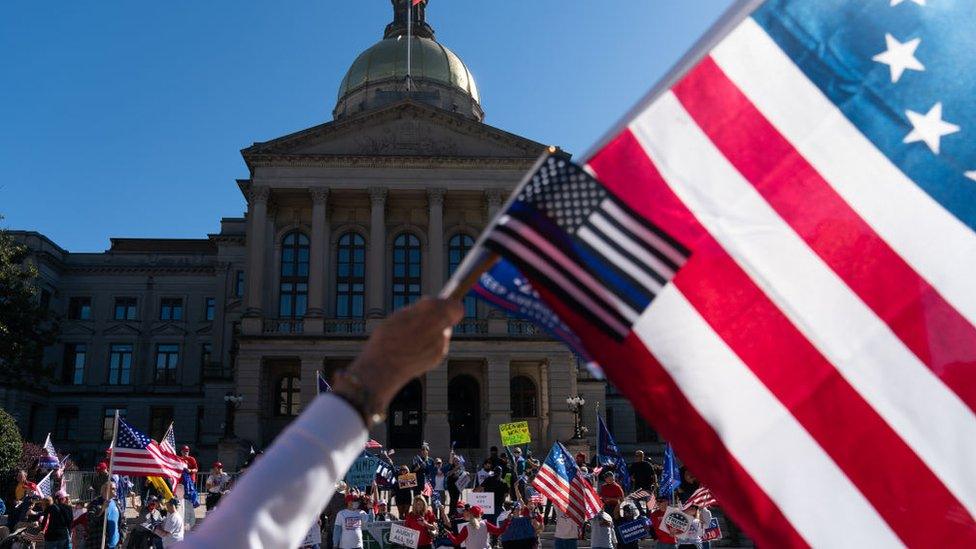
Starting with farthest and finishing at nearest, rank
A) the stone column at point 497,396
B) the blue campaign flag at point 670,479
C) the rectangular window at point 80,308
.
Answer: the rectangular window at point 80,308, the stone column at point 497,396, the blue campaign flag at point 670,479

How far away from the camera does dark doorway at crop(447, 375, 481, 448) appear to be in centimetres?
4656

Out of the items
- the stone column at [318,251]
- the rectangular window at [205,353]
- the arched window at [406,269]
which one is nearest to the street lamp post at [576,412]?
the arched window at [406,269]

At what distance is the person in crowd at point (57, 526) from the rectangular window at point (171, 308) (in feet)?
166

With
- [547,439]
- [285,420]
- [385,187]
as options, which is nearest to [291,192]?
[385,187]

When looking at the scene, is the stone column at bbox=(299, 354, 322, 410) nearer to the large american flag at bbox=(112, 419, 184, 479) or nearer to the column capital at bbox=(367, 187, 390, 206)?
the column capital at bbox=(367, 187, 390, 206)

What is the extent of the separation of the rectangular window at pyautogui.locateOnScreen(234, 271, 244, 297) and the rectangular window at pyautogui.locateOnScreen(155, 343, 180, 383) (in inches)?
262

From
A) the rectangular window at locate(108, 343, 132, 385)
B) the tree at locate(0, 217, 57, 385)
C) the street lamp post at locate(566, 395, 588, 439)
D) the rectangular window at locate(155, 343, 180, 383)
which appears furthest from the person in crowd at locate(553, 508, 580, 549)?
the rectangular window at locate(108, 343, 132, 385)

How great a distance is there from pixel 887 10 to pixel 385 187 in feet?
145

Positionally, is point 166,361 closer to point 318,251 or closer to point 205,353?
point 205,353

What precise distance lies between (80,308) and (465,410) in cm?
3348

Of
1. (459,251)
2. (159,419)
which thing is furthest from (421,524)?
(159,419)

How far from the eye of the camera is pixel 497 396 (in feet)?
143

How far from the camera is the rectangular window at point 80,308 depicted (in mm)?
63500

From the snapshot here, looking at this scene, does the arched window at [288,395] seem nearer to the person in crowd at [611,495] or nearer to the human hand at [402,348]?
the person in crowd at [611,495]
